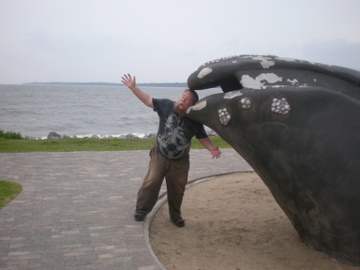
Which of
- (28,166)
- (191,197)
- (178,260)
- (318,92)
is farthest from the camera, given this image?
(28,166)

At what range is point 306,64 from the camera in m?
3.73

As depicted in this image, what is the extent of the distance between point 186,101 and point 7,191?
370 cm

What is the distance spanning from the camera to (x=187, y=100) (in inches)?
174

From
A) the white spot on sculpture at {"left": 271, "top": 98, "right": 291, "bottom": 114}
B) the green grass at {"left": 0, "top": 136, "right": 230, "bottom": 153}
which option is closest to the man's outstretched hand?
the white spot on sculpture at {"left": 271, "top": 98, "right": 291, "bottom": 114}

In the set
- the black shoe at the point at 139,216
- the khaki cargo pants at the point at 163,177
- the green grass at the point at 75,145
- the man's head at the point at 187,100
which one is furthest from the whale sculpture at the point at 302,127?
the green grass at the point at 75,145

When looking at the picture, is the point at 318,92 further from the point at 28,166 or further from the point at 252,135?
the point at 28,166

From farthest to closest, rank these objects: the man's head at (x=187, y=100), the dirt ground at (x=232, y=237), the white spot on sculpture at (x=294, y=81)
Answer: the man's head at (x=187, y=100)
the dirt ground at (x=232, y=237)
the white spot on sculpture at (x=294, y=81)

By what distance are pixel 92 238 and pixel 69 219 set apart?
0.78 m

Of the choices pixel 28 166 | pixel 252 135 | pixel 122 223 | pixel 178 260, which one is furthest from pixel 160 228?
pixel 28 166

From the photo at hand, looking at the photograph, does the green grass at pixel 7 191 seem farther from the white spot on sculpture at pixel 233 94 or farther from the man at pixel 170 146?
the white spot on sculpture at pixel 233 94

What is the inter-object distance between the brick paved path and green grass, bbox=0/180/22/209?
0.35ft

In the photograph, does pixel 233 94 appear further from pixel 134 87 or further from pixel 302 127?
pixel 134 87

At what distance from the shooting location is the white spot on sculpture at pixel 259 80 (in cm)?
365

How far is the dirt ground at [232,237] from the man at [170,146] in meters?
0.52
